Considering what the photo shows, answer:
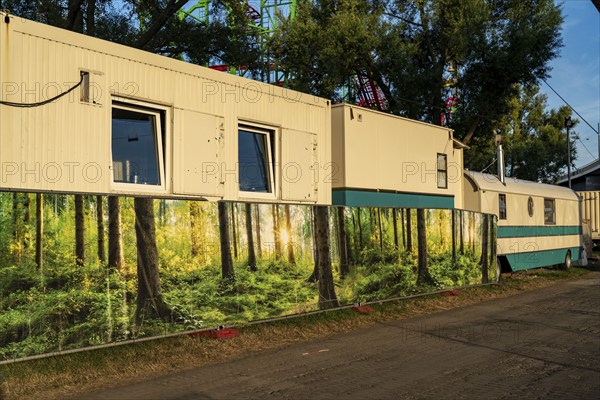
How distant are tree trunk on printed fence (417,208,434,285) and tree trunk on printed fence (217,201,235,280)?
5167 mm

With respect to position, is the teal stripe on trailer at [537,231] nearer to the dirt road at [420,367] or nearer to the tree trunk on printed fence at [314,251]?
the dirt road at [420,367]

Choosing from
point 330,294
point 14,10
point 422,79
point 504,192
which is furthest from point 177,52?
point 330,294

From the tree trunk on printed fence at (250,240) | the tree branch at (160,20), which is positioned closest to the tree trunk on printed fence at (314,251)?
the tree trunk on printed fence at (250,240)

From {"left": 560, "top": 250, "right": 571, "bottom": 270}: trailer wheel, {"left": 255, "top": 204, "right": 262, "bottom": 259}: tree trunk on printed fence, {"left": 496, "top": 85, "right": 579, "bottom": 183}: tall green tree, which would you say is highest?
{"left": 496, "top": 85, "right": 579, "bottom": 183}: tall green tree

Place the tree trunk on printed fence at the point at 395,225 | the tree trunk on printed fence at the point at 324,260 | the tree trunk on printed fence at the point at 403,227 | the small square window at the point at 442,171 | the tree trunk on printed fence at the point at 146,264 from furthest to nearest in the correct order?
the small square window at the point at 442,171 → the tree trunk on printed fence at the point at 403,227 → the tree trunk on printed fence at the point at 395,225 → the tree trunk on printed fence at the point at 324,260 → the tree trunk on printed fence at the point at 146,264

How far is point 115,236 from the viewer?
689cm

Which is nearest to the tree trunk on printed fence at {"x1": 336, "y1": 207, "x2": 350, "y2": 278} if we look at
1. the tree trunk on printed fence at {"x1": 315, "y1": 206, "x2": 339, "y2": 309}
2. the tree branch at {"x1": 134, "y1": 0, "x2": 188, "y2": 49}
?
the tree trunk on printed fence at {"x1": 315, "y1": 206, "x2": 339, "y2": 309}

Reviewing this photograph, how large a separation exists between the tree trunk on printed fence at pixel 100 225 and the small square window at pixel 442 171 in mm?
8916

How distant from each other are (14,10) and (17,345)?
54.9 feet

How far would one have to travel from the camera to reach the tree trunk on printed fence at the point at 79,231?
6.50 m

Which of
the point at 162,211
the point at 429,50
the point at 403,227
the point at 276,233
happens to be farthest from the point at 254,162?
the point at 429,50

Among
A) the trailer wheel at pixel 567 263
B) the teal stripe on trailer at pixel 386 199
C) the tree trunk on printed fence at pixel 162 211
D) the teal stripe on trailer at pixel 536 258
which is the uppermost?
the teal stripe on trailer at pixel 386 199

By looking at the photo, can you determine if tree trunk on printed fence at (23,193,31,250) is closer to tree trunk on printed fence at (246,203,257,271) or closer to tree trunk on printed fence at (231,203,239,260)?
tree trunk on printed fence at (231,203,239,260)

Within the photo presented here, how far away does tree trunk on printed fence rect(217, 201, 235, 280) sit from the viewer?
8070 millimetres
